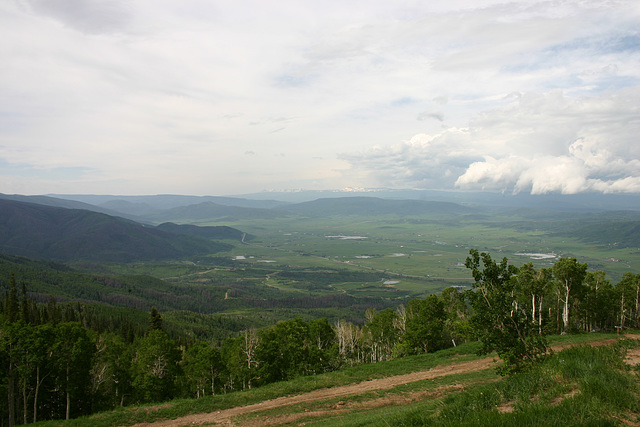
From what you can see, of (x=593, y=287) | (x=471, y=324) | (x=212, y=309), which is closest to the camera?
(x=471, y=324)

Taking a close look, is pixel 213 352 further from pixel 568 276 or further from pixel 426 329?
pixel 568 276

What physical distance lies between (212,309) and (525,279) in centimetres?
15011

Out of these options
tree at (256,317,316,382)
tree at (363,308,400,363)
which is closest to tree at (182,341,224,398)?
tree at (256,317,316,382)

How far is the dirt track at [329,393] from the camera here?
1964cm

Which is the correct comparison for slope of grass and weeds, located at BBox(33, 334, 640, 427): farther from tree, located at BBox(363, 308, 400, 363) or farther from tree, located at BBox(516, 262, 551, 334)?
tree, located at BBox(363, 308, 400, 363)

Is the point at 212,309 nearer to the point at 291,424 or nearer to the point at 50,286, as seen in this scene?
the point at 50,286

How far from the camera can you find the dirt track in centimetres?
1964

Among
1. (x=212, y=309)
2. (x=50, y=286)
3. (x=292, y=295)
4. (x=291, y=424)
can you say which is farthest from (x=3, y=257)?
(x=291, y=424)

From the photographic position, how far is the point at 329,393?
74.5 feet

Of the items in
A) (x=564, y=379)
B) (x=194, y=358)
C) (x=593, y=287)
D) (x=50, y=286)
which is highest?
(x=564, y=379)

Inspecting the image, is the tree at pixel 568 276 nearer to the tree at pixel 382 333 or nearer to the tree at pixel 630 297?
the tree at pixel 630 297

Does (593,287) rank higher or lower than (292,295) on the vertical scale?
higher

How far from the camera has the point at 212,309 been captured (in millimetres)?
160125

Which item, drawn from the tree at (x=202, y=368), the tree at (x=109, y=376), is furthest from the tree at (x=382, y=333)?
the tree at (x=109, y=376)
